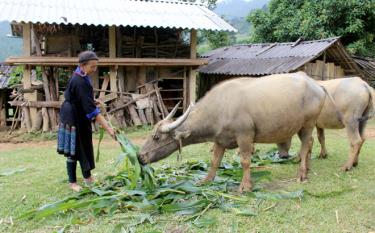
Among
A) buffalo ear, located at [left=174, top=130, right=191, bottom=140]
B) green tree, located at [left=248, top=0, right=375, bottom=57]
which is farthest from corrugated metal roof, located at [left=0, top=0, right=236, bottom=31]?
buffalo ear, located at [left=174, top=130, right=191, bottom=140]

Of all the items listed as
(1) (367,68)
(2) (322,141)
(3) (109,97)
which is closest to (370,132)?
(1) (367,68)

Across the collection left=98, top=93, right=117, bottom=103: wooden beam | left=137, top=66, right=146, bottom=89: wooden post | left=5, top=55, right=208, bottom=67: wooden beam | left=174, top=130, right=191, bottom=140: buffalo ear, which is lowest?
left=98, top=93, right=117, bottom=103: wooden beam

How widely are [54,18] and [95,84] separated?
273 cm

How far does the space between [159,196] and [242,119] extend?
148 centimetres

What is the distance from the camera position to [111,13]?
13344 millimetres

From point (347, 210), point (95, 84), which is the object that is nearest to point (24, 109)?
point (95, 84)

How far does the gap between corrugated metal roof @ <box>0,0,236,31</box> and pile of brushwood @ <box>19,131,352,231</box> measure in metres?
7.85

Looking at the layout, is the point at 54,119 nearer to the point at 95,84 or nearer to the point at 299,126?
the point at 95,84

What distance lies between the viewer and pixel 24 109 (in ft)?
42.4

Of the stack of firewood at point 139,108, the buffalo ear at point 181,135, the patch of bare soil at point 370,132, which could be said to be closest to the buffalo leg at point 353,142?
the buffalo ear at point 181,135

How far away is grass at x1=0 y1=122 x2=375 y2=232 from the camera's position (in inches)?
167

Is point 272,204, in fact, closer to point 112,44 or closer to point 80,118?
point 80,118

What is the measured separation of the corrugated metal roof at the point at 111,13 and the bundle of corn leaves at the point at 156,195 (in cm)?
787

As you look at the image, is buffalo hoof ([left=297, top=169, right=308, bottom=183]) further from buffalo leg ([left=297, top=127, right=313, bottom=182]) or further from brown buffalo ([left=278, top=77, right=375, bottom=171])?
brown buffalo ([left=278, top=77, right=375, bottom=171])
